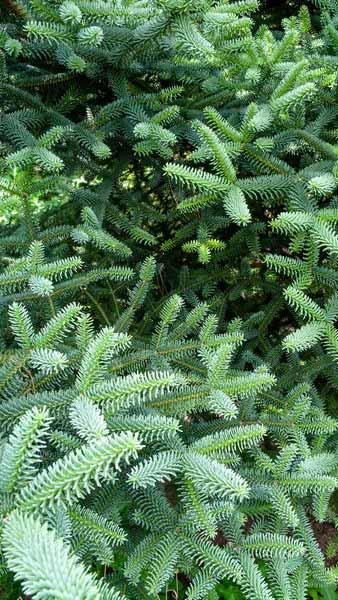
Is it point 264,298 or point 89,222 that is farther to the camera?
point 264,298

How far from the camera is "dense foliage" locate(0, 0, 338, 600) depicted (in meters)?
1.57

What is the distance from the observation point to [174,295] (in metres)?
2.18

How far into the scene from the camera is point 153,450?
184 centimetres

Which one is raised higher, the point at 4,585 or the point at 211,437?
the point at 211,437

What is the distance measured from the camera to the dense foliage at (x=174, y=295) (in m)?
1.57

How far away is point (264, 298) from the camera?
314 cm

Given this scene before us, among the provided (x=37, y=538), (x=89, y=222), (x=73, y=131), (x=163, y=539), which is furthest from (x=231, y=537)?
(x=73, y=131)

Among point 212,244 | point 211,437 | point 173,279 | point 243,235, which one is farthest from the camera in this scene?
point 173,279

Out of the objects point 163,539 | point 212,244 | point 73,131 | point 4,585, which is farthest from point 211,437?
point 4,585

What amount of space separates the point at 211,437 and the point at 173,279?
142 centimetres

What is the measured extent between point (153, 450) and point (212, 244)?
1082 millimetres

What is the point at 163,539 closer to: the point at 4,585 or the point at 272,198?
the point at 4,585

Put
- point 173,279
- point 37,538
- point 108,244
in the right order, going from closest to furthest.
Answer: point 37,538 < point 108,244 < point 173,279

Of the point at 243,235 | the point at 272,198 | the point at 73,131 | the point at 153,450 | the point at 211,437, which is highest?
the point at 73,131
